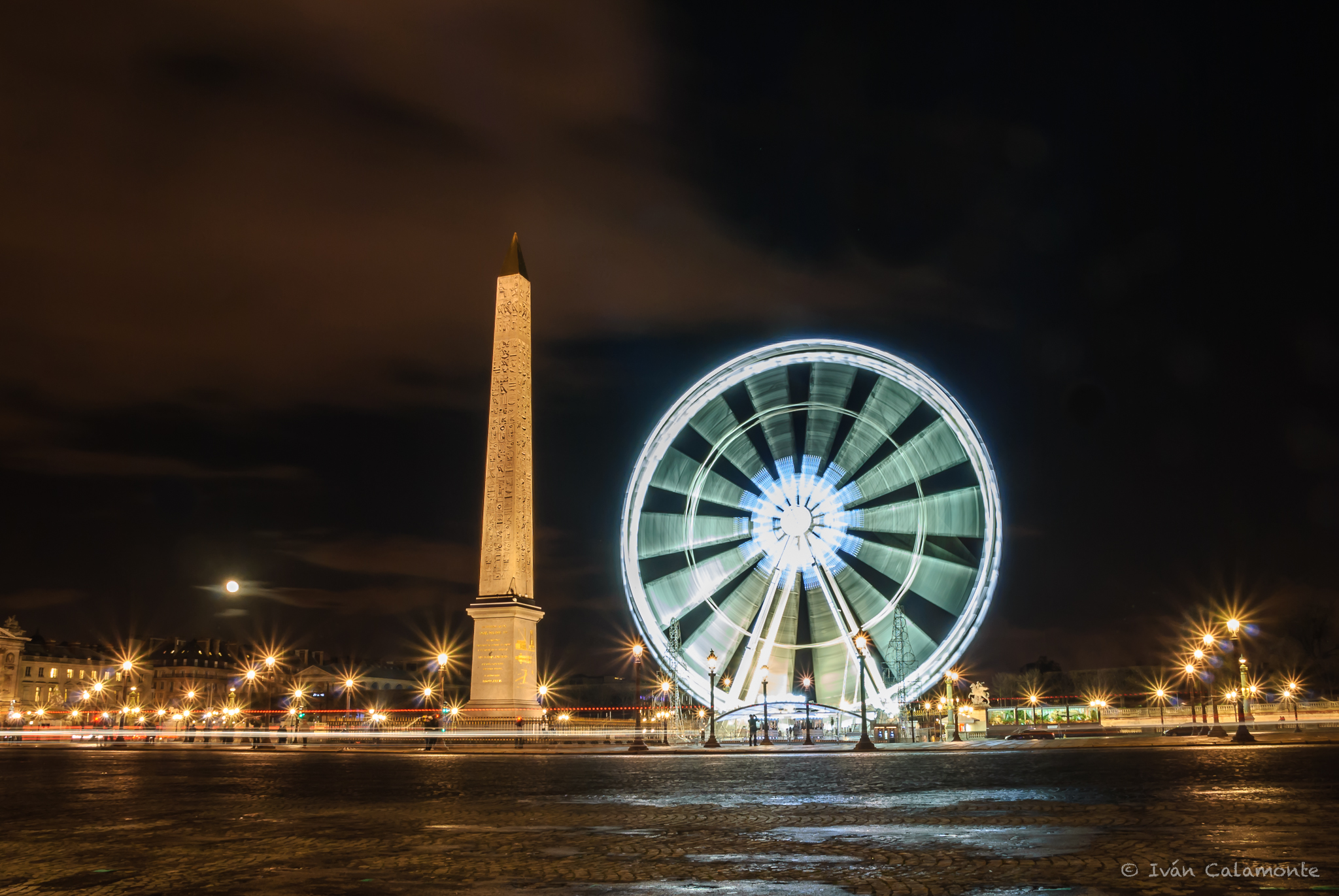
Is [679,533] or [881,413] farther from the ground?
[881,413]

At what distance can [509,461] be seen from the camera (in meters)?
35.4

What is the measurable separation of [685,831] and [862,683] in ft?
66.8

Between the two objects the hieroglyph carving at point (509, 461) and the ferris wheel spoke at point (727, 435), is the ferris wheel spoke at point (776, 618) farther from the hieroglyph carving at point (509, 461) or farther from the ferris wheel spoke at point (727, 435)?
the hieroglyph carving at point (509, 461)

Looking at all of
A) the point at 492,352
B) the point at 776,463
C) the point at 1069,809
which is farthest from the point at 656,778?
the point at 492,352

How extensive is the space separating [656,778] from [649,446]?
52.0 ft

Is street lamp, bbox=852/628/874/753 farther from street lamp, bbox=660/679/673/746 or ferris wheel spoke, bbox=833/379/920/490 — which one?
street lamp, bbox=660/679/673/746

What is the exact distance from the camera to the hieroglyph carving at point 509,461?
115 feet

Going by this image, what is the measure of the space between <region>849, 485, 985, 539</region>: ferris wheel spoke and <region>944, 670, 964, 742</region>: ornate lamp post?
3964 mm

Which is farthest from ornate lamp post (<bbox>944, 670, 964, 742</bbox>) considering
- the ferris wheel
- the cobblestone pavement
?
the cobblestone pavement

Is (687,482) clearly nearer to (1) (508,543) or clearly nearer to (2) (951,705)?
(1) (508,543)

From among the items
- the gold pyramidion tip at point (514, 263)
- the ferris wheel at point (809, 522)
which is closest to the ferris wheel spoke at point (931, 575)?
the ferris wheel at point (809, 522)


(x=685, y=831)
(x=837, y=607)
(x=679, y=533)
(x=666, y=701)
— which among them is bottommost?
(x=666, y=701)

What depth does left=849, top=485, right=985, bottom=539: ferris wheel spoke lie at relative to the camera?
2866 cm

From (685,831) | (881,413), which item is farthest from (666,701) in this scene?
(685,831)
